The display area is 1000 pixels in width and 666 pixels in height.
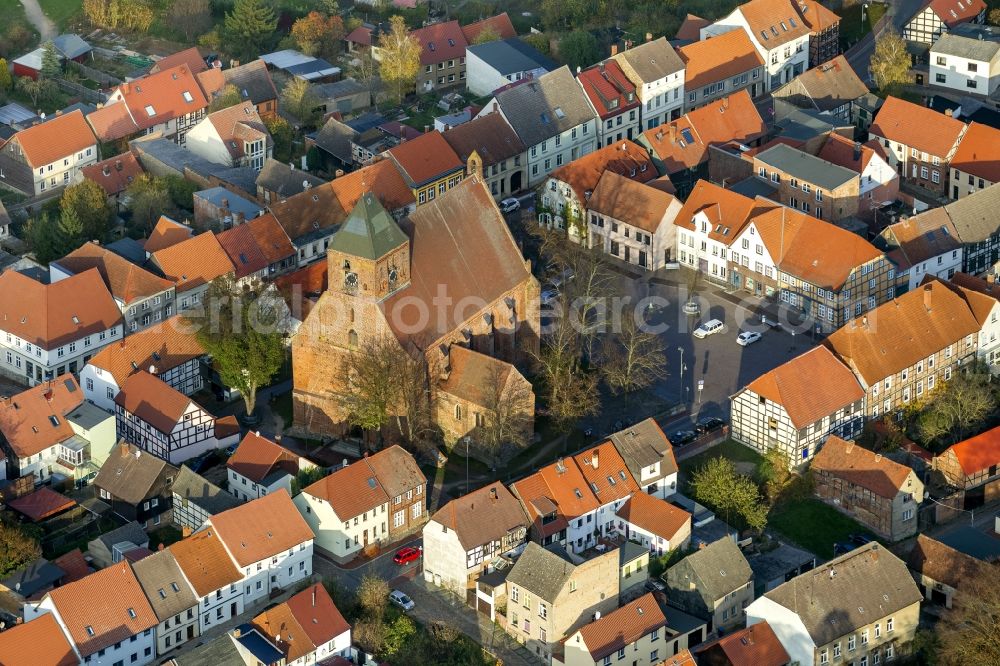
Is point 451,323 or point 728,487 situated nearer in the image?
point 728,487

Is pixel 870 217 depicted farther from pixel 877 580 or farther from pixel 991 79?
pixel 877 580

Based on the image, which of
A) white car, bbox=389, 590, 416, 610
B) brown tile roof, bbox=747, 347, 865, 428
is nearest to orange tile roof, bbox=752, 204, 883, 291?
brown tile roof, bbox=747, 347, 865, 428

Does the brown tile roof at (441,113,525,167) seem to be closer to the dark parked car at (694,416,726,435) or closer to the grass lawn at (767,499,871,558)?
the dark parked car at (694,416,726,435)

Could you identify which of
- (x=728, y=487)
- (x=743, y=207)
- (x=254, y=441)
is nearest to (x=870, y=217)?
(x=743, y=207)

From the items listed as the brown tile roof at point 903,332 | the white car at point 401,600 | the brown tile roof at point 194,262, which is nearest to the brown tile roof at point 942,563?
the brown tile roof at point 903,332

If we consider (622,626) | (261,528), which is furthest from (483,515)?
(261,528)

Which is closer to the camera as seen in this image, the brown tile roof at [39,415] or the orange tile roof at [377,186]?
the brown tile roof at [39,415]

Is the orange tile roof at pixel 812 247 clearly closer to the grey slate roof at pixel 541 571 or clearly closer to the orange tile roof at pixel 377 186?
the orange tile roof at pixel 377 186
